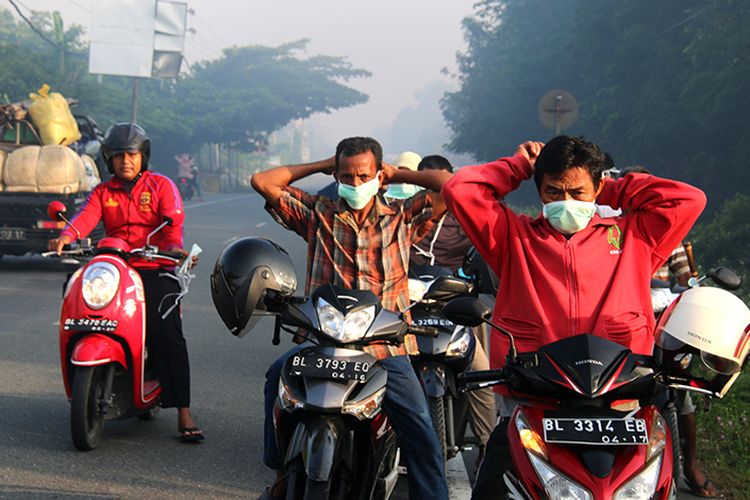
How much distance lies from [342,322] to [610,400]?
1084 mm

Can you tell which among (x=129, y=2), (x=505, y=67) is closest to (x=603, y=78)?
(x=505, y=67)

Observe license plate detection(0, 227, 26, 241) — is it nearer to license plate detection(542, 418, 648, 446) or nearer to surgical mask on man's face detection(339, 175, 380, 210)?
surgical mask on man's face detection(339, 175, 380, 210)

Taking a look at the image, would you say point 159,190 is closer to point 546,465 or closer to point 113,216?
point 113,216

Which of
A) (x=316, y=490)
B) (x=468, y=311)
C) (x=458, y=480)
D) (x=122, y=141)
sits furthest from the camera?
(x=122, y=141)

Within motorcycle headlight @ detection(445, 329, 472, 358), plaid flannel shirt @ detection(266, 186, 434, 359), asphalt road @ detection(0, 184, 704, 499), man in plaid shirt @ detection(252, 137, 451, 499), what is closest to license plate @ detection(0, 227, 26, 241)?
asphalt road @ detection(0, 184, 704, 499)

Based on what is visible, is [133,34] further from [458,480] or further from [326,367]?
[326,367]

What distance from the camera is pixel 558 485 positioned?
3.01 meters

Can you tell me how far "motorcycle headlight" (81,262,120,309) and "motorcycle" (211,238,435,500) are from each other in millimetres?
2137

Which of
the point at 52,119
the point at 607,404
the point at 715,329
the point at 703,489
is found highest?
the point at 52,119

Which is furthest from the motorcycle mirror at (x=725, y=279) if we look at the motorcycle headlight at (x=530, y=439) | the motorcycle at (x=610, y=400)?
the motorcycle headlight at (x=530, y=439)

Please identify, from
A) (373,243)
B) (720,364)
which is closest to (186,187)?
(373,243)

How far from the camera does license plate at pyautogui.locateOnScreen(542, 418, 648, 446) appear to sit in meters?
3.00

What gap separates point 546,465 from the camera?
305 centimetres

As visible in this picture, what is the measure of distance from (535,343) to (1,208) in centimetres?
1247
